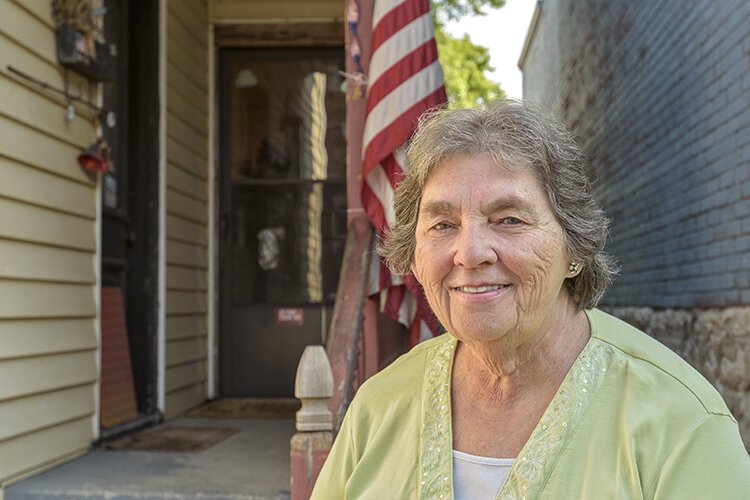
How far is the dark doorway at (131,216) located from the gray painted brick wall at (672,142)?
10.3 ft

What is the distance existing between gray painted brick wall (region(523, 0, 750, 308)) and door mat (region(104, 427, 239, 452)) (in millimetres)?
2752

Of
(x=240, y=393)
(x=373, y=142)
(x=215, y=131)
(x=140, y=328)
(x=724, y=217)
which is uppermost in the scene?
(x=215, y=131)

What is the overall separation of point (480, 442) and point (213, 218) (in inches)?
204

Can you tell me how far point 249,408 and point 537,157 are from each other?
4.86 m

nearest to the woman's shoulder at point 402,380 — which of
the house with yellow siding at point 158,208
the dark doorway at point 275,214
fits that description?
the house with yellow siding at point 158,208

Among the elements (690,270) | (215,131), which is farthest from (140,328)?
(690,270)

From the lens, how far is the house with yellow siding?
3.72m

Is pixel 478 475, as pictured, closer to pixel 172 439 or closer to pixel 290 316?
pixel 172 439

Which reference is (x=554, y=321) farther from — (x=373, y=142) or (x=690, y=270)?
(x=690, y=270)

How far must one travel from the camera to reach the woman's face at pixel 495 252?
1.38m

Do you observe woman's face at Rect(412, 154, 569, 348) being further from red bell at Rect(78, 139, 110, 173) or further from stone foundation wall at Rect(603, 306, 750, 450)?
red bell at Rect(78, 139, 110, 173)

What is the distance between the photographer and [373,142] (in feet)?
11.1

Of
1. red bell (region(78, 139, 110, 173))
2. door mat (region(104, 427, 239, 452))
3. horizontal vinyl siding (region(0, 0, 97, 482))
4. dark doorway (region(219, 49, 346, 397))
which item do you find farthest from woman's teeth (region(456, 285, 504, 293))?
dark doorway (region(219, 49, 346, 397))

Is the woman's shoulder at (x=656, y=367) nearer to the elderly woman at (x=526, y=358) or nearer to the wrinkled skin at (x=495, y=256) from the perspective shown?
the elderly woman at (x=526, y=358)
